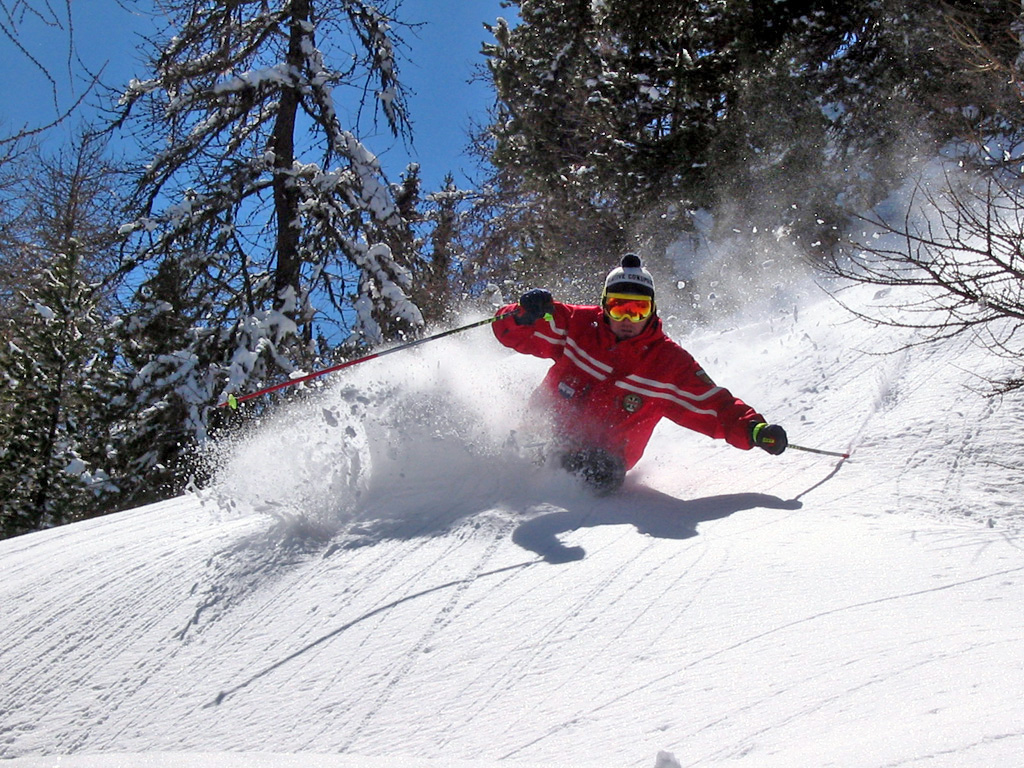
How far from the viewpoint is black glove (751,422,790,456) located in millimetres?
4270

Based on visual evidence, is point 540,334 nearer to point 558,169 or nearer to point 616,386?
point 616,386

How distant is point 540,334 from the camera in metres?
5.08

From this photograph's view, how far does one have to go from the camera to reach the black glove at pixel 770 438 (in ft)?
14.0

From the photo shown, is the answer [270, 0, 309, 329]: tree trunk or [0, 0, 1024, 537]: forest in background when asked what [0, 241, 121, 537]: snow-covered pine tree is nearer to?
[0, 0, 1024, 537]: forest in background

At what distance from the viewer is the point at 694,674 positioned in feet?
7.53

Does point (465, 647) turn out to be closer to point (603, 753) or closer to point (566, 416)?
point (603, 753)

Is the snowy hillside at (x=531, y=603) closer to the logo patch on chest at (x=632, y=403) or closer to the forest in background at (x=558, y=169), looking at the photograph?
the logo patch on chest at (x=632, y=403)

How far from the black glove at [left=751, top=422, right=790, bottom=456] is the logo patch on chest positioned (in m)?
0.77

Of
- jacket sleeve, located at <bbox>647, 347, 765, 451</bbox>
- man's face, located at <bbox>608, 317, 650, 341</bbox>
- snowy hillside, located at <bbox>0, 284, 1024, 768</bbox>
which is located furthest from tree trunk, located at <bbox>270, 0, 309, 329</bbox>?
jacket sleeve, located at <bbox>647, 347, 765, 451</bbox>

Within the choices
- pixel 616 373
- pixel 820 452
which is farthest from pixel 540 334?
pixel 820 452

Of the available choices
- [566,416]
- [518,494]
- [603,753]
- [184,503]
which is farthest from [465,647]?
[184,503]

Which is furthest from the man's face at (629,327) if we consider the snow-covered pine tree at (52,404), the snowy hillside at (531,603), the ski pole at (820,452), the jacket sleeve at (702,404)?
the snow-covered pine tree at (52,404)

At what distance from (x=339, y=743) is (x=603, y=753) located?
82 cm

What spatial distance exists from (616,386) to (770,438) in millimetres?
1041
